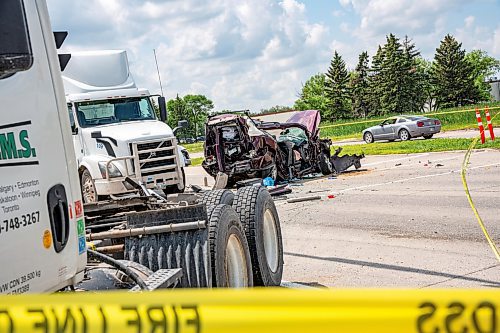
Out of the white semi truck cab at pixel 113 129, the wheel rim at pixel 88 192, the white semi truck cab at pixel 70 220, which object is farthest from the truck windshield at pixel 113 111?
the white semi truck cab at pixel 70 220

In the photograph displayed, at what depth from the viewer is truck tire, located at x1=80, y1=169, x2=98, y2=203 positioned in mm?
13102

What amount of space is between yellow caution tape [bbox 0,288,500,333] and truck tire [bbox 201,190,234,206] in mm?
4555

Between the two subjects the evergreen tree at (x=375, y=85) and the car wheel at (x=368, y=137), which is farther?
the evergreen tree at (x=375, y=85)

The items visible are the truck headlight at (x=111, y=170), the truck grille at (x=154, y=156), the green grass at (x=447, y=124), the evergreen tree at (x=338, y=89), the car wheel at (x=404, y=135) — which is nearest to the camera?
the truck headlight at (x=111, y=170)

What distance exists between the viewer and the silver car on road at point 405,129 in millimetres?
35938

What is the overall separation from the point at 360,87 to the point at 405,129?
6156 centimetres

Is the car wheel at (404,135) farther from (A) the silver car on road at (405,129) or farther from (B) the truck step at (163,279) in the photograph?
(B) the truck step at (163,279)

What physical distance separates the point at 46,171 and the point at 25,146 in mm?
206

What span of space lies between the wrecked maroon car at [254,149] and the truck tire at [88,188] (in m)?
6.53

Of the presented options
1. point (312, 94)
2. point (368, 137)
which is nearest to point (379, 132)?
point (368, 137)

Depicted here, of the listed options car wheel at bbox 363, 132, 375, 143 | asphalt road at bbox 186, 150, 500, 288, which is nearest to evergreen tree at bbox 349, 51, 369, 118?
car wheel at bbox 363, 132, 375, 143

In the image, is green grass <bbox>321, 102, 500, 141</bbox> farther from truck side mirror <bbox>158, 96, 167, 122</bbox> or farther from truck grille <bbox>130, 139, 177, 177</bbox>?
truck grille <bbox>130, 139, 177, 177</bbox>

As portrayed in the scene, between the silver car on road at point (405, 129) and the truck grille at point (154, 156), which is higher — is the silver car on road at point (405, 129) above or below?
below

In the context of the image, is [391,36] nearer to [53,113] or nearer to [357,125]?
[357,125]
